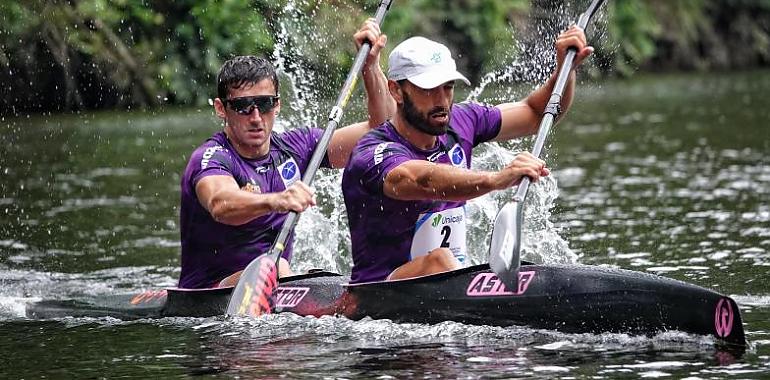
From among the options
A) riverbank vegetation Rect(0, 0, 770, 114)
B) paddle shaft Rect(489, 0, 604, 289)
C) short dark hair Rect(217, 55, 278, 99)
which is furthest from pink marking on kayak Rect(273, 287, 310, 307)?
riverbank vegetation Rect(0, 0, 770, 114)

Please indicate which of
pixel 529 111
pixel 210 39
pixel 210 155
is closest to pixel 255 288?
pixel 210 155

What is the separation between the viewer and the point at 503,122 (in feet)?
28.4

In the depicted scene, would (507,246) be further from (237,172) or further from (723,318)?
(237,172)

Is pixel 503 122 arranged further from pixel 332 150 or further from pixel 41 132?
pixel 41 132

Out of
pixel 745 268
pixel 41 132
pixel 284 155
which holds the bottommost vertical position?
pixel 745 268

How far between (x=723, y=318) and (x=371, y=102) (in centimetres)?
305

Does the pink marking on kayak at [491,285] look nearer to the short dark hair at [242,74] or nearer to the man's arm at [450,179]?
the man's arm at [450,179]

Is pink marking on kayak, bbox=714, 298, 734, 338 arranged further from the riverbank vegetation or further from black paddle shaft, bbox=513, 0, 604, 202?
the riverbank vegetation

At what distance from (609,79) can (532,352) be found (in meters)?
28.2

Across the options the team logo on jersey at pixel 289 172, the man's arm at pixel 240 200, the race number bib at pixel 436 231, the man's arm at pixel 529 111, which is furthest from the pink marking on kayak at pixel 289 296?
the man's arm at pixel 529 111

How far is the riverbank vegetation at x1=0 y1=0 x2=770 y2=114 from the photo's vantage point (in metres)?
16.5

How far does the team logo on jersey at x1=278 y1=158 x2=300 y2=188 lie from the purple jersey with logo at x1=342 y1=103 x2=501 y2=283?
2.73 feet

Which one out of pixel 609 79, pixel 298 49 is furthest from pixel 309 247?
pixel 609 79

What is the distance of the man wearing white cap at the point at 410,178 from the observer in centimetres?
767
